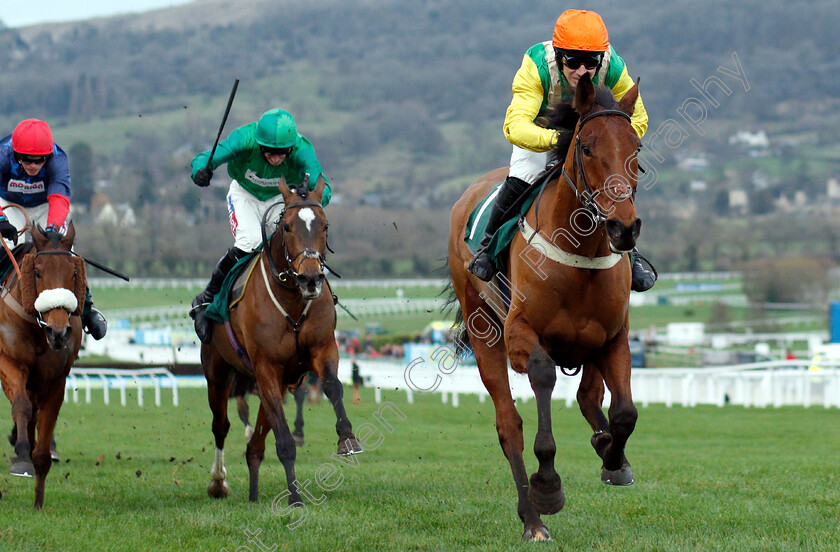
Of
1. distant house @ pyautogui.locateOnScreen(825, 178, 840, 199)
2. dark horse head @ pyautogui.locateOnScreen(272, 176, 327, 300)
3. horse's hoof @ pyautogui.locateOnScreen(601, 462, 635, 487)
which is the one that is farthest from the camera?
distant house @ pyautogui.locateOnScreen(825, 178, 840, 199)

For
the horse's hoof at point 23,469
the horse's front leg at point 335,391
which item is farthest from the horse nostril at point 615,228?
the horse's hoof at point 23,469

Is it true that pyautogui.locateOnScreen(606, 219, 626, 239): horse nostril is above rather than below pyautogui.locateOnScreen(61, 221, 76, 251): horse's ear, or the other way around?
above

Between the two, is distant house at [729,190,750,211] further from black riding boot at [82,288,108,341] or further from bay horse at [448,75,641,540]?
bay horse at [448,75,641,540]

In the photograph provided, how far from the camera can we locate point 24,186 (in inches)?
332

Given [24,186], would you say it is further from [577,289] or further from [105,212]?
[105,212]

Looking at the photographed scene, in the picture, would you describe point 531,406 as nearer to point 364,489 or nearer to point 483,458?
point 483,458

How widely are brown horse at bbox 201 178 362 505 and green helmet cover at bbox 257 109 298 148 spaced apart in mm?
506

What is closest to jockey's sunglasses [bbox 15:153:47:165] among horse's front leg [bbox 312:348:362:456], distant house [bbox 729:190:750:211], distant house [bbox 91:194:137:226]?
horse's front leg [bbox 312:348:362:456]

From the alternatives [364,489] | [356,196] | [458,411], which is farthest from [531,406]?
[356,196]

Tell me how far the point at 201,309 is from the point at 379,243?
36370mm

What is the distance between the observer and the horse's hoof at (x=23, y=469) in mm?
6906

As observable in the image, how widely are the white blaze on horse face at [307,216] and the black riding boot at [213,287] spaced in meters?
1.33

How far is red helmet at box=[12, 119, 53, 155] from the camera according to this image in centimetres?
812

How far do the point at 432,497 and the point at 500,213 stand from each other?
8.05ft
